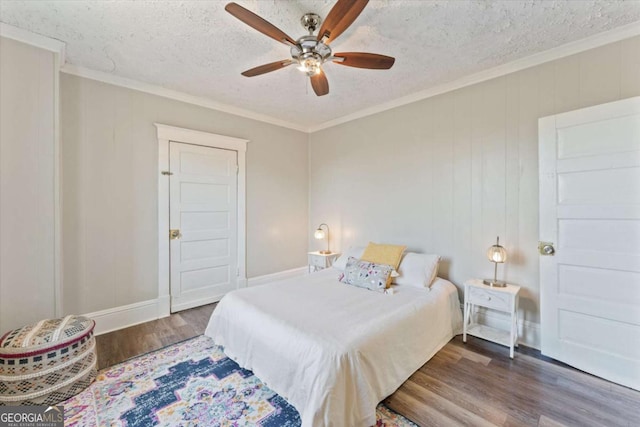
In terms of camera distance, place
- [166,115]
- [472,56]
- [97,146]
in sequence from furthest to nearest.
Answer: [166,115] → [97,146] → [472,56]

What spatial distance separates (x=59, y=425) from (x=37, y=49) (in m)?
2.80

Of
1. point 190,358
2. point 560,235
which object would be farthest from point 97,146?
point 560,235

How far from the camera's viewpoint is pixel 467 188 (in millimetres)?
2949

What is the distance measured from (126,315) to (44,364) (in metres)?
1.20

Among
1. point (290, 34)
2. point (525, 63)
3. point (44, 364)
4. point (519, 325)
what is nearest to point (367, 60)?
point (290, 34)

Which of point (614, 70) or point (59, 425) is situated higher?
point (614, 70)

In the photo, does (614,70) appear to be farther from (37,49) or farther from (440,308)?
(37,49)

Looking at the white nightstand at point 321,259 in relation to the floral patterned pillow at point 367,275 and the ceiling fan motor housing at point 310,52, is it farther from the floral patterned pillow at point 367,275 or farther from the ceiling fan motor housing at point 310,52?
the ceiling fan motor housing at point 310,52

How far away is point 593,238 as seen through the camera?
6.95ft

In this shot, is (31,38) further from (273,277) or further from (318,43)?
(273,277)

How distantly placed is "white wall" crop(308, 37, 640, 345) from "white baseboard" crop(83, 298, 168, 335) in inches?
102

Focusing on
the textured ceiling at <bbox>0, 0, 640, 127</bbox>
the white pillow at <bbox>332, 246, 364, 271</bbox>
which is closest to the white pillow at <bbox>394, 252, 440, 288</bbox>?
the white pillow at <bbox>332, 246, 364, 271</bbox>

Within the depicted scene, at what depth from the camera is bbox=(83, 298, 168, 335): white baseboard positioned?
110 inches

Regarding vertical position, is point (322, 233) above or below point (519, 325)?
above
